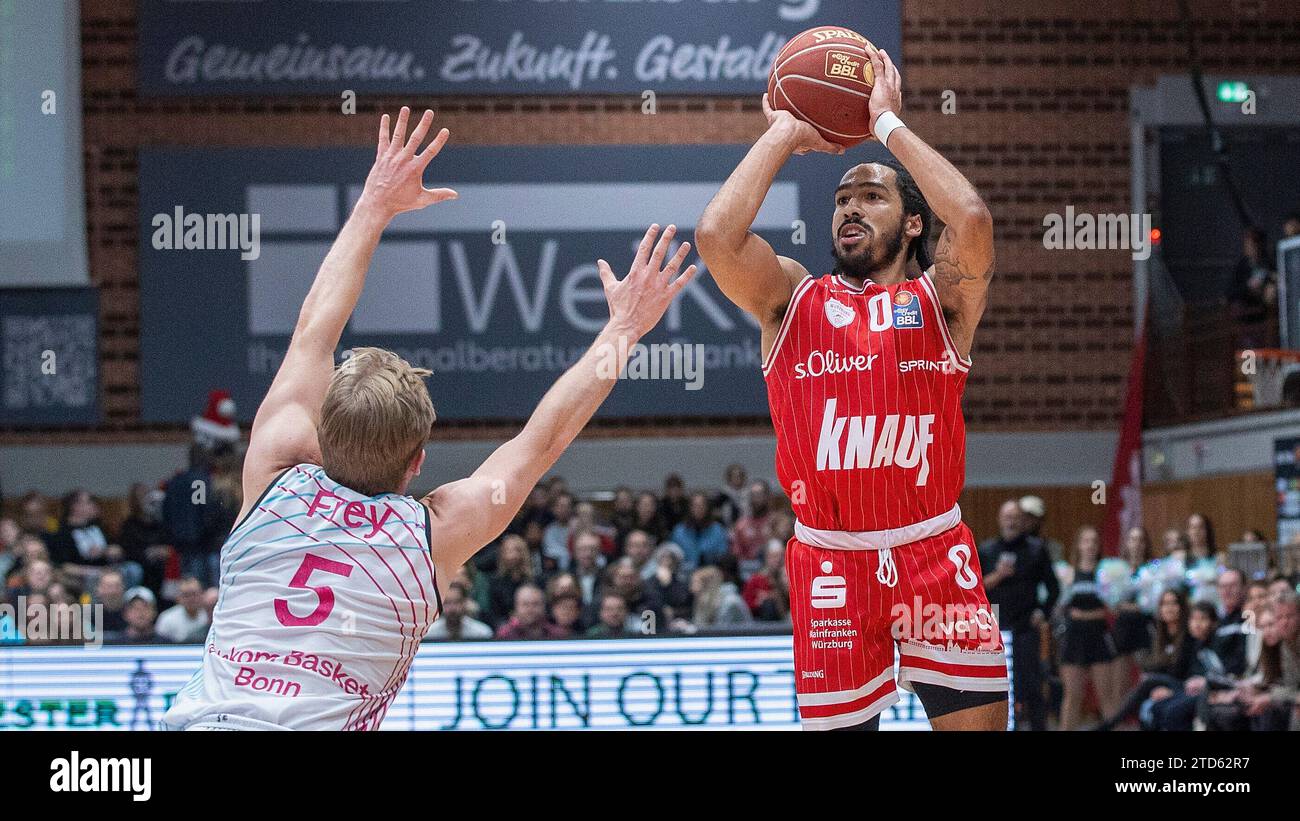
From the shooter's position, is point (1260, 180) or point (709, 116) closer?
point (709, 116)

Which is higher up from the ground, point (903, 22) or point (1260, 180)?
point (903, 22)

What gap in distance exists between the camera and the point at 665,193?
1327cm

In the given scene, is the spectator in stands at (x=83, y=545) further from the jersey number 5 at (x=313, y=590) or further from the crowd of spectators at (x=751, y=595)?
the jersey number 5 at (x=313, y=590)

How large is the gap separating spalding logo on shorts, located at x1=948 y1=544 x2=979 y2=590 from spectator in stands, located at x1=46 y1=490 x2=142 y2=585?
25.2 ft

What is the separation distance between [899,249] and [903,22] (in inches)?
418

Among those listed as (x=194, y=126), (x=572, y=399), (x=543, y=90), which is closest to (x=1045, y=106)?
(x=543, y=90)

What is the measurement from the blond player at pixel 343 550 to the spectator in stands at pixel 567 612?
5.31m

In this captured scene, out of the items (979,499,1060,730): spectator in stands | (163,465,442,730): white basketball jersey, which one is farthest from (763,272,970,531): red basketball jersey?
(979,499,1060,730): spectator in stands

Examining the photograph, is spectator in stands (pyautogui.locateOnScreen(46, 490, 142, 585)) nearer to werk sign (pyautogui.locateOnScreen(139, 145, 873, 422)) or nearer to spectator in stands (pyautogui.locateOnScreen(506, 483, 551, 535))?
werk sign (pyautogui.locateOnScreen(139, 145, 873, 422))

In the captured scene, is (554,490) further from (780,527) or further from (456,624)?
(456,624)

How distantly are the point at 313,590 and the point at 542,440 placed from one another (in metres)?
0.53
